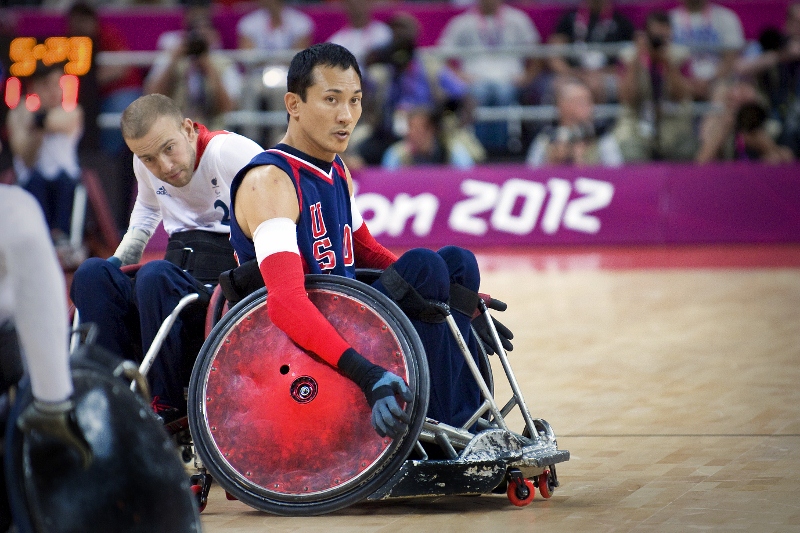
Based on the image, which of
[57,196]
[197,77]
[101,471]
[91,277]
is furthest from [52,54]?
[101,471]

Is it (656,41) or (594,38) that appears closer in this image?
(656,41)

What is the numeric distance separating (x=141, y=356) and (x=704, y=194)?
9.39 m

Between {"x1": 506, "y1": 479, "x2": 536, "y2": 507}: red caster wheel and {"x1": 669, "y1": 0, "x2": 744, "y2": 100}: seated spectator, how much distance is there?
34.0 feet

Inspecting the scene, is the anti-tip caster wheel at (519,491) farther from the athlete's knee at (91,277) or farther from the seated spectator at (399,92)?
the seated spectator at (399,92)

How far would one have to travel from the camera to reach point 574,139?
13328 millimetres

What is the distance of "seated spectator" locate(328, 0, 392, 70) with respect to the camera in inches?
553

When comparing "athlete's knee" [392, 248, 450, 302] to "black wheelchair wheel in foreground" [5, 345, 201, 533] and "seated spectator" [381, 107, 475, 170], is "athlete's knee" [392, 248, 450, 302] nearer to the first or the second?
"black wheelchair wheel in foreground" [5, 345, 201, 533]

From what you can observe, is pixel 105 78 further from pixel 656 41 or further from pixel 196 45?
pixel 656 41

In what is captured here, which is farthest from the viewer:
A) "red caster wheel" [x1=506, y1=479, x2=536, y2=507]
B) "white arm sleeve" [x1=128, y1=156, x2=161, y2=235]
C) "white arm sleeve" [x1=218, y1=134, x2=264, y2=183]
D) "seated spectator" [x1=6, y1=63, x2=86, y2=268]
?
"seated spectator" [x1=6, y1=63, x2=86, y2=268]

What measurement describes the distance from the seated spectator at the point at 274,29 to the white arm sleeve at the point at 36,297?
458 inches

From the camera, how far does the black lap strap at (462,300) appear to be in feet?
14.8

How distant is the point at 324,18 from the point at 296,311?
11.4 meters

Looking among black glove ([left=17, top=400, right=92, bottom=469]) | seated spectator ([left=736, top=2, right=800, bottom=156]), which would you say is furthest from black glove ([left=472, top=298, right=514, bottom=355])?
seated spectator ([left=736, top=2, right=800, bottom=156])

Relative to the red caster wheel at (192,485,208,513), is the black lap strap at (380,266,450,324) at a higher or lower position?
higher
